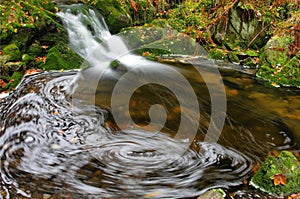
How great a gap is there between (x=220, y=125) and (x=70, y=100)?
11.6 ft

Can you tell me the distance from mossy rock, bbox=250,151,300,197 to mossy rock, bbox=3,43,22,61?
6688mm

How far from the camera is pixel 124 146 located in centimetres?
451

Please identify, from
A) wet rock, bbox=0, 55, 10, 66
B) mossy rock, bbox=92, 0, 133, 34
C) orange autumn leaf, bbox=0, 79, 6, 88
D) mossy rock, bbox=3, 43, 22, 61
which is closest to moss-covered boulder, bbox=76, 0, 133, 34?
mossy rock, bbox=92, 0, 133, 34

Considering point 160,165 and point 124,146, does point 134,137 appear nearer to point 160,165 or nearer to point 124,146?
point 124,146

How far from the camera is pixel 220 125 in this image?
5492 millimetres

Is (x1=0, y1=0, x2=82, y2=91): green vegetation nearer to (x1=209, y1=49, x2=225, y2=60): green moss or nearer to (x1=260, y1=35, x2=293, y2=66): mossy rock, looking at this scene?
(x1=209, y1=49, x2=225, y2=60): green moss

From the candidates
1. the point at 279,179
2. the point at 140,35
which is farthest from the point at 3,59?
the point at 279,179

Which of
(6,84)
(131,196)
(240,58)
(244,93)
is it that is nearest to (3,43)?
(6,84)

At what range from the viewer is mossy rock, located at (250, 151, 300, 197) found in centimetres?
359

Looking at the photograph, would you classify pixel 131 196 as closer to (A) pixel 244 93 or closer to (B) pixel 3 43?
(A) pixel 244 93

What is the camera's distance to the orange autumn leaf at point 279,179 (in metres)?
3.56

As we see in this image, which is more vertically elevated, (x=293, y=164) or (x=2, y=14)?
(x=2, y=14)

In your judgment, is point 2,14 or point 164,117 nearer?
point 164,117

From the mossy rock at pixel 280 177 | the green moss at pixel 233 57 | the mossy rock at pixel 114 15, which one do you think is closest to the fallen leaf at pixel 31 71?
the mossy rock at pixel 114 15
